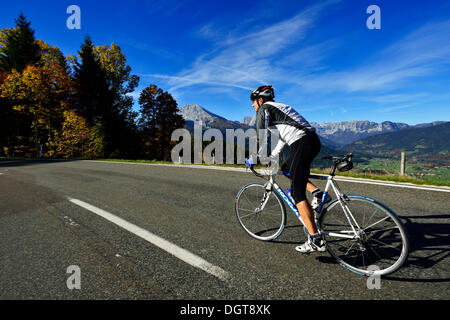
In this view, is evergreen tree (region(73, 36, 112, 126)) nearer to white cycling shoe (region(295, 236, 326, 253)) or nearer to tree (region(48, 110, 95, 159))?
tree (region(48, 110, 95, 159))

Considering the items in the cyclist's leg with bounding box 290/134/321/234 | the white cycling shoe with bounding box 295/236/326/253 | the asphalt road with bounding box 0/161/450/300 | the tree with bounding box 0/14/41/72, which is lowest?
the asphalt road with bounding box 0/161/450/300

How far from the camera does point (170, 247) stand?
2.97 meters

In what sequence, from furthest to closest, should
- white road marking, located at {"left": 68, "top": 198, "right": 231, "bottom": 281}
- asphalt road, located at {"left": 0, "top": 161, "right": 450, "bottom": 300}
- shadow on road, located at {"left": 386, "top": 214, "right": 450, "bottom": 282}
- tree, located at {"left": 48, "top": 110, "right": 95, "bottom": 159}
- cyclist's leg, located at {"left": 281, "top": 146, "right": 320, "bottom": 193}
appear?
tree, located at {"left": 48, "top": 110, "right": 95, "bottom": 159} → cyclist's leg, located at {"left": 281, "top": 146, "right": 320, "bottom": 193} → white road marking, located at {"left": 68, "top": 198, "right": 231, "bottom": 281} → shadow on road, located at {"left": 386, "top": 214, "right": 450, "bottom": 282} → asphalt road, located at {"left": 0, "top": 161, "right": 450, "bottom": 300}

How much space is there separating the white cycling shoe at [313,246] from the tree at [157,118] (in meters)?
31.0

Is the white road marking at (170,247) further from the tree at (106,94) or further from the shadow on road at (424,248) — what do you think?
the tree at (106,94)

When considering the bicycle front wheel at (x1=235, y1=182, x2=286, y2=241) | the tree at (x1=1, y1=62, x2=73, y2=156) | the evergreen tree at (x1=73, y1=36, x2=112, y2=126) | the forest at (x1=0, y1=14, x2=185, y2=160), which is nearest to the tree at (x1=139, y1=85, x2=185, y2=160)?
the forest at (x1=0, y1=14, x2=185, y2=160)

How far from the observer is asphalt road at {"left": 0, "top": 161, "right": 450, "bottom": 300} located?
2107 millimetres

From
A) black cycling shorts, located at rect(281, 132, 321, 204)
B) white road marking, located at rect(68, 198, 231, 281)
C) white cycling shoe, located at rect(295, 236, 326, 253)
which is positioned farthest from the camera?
black cycling shorts, located at rect(281, 132, 321, 204)

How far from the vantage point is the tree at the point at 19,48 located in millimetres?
29609

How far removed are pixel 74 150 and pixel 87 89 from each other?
827 centimetres

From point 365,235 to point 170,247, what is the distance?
8.16 ft

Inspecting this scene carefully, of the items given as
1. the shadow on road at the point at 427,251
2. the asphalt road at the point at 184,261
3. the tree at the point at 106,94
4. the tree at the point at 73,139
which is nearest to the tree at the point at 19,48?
the tree at the point at 106,94

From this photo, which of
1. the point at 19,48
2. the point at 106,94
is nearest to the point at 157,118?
the point at 106,94

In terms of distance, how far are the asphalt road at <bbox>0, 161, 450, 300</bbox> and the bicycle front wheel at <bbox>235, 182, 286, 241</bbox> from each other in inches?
7.6
